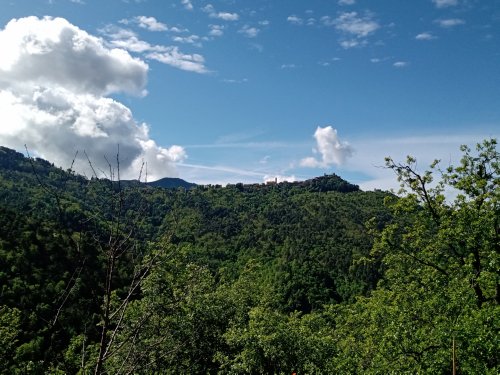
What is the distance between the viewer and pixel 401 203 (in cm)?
2414

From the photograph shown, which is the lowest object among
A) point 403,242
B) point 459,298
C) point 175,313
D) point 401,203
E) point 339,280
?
point 339,280

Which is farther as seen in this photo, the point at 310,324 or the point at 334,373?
the point at 310,324

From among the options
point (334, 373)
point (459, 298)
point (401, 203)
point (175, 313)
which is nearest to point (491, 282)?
point (459, 298)

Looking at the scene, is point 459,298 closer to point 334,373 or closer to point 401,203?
point 401,203

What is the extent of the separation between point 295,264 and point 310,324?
429 feet

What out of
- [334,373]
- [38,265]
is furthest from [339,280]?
[334,373]

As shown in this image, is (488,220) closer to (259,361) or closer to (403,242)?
(403,242)

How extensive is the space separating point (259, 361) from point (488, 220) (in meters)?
16.2

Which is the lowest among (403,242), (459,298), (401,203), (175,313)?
(175,313)

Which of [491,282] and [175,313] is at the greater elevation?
[491,282]

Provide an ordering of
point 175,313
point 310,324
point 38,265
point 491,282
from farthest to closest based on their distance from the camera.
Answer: point 38,265, point 310,324, point 175,313, point 491,282

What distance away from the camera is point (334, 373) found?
2550cm

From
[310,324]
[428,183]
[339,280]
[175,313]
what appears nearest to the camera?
[428,183]

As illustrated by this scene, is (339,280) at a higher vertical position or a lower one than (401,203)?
lower
